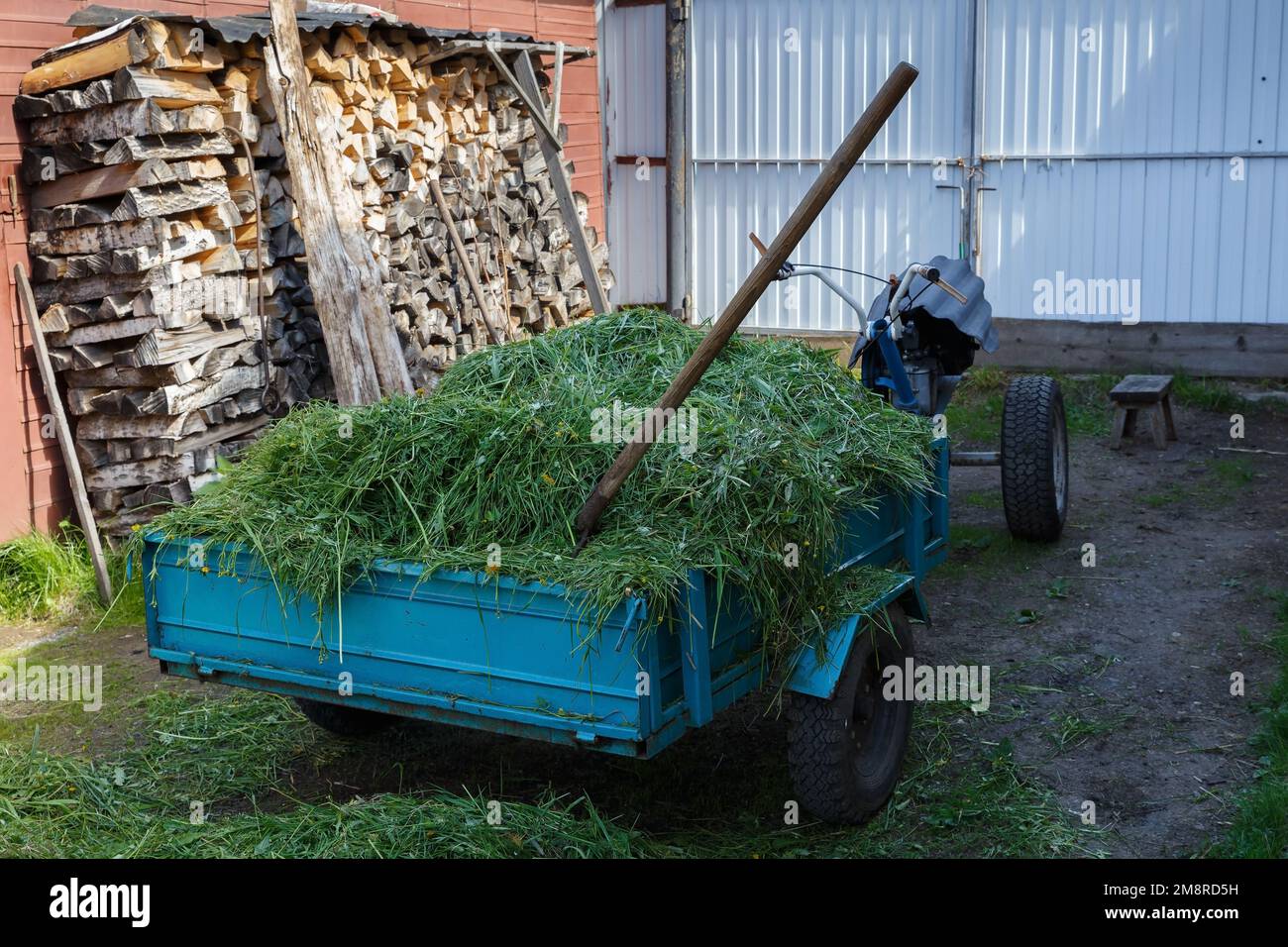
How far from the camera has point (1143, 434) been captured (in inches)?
352

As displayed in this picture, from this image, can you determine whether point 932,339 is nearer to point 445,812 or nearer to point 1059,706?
point 1059,706

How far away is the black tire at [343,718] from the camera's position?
4648mm

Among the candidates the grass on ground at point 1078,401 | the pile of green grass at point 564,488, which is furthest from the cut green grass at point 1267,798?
the grass on ground at point 1078,401

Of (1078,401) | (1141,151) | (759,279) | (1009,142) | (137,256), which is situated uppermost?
(1009,142)

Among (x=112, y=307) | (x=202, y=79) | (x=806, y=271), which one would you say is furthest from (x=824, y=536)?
(x=202, y=79)

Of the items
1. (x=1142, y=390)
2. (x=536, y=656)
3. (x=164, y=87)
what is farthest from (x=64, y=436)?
(x=1142, y=390)

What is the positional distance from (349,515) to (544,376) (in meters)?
0.91

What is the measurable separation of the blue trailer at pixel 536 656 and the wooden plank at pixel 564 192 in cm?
515

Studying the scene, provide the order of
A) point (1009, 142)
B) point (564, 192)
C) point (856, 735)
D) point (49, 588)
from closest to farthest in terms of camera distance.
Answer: point (856, 735) < point (49, 588) < point (564, 192) < point (1009, 142)

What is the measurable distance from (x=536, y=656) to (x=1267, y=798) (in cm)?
226

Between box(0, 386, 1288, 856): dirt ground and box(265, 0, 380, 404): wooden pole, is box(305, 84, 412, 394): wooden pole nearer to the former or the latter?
box(265, 0, 380, 404): wooden pole

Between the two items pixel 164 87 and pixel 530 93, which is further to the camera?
pixel 530 93

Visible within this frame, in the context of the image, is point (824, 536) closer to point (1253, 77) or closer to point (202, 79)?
point (202, 79)

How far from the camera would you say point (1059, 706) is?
4898 millimetres
